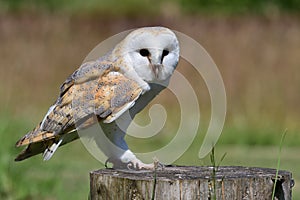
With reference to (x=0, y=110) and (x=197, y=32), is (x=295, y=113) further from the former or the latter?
(x=0, y=110)

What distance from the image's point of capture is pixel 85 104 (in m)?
4.96

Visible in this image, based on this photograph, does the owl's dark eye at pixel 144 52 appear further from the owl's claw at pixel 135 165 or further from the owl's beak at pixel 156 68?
the owl's claw at pixel 135 165

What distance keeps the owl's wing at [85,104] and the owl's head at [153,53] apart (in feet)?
0.34

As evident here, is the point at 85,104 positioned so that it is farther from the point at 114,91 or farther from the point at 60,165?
the point at 60,165

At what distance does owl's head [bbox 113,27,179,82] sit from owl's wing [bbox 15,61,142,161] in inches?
4.1

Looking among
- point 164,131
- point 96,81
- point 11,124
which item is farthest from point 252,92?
point 96,81

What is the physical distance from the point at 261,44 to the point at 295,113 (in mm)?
1724

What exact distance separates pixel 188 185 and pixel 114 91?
0.78m

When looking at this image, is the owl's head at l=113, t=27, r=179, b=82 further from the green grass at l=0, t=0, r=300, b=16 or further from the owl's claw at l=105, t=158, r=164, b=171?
the green grass at l=0, t=0, r=300, b=16

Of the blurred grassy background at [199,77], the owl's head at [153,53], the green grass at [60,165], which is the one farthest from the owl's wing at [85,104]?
the blurred grassy background at [199,77]

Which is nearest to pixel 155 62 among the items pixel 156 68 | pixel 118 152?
pixel 156 68

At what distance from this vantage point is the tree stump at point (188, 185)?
429 cm

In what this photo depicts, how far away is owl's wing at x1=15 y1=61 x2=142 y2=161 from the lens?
15.8 ft

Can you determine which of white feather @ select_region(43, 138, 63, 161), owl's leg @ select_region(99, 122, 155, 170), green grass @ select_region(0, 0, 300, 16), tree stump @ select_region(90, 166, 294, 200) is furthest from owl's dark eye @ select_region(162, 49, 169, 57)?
green grass @ select_region(0, 0, 300, 16)
